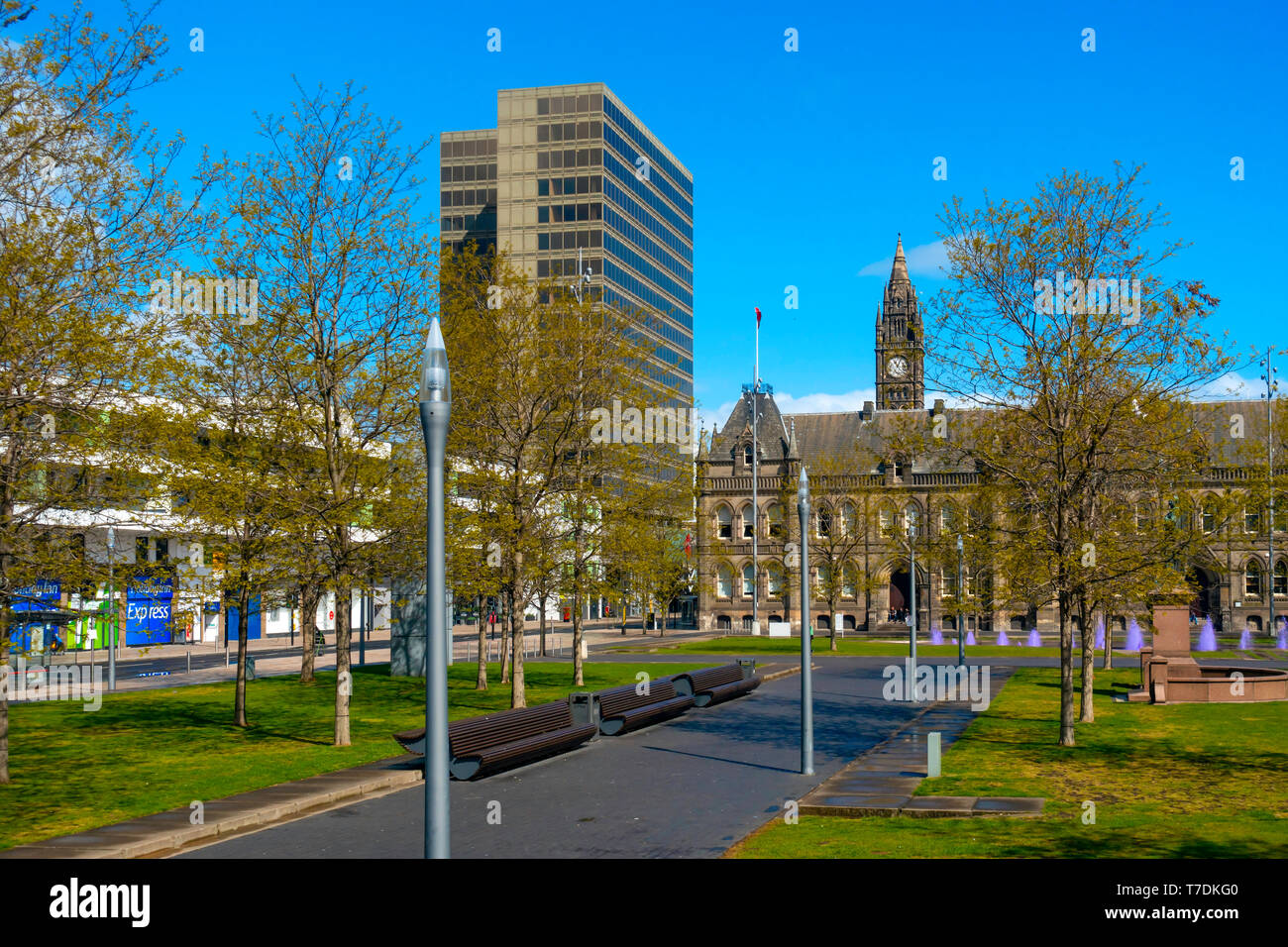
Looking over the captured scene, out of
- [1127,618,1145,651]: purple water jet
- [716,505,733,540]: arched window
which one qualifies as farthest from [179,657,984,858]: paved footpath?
[716,505,733,540]: arched window

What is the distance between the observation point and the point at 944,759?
20.5m

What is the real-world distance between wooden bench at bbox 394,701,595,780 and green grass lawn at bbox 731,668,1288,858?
A: 19.3 ft

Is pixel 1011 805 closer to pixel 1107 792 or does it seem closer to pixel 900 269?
pixel 1107 792

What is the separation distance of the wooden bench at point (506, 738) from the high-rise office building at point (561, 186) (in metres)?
66.0

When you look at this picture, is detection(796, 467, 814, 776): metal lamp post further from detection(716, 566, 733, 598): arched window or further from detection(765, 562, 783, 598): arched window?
detection(716, 566, 733, 598): arched window

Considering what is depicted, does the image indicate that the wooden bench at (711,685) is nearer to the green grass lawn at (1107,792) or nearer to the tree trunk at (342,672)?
the green grass lawn at (1107,792)

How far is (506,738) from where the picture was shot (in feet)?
66.9

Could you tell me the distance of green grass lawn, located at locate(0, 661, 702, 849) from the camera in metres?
16.8

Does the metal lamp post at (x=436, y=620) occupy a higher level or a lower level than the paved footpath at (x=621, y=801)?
higher

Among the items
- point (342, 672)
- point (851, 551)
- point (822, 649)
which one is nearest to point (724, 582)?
point (851, 551)

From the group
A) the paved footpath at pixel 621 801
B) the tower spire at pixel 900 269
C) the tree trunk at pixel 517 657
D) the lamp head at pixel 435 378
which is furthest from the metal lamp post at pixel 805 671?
the tower spire at pixel 900 269

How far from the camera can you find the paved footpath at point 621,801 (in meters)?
14.0

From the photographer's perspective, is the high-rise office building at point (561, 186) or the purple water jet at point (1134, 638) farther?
the high-rise office building at point (561, 186)

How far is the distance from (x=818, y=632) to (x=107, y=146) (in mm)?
65696
